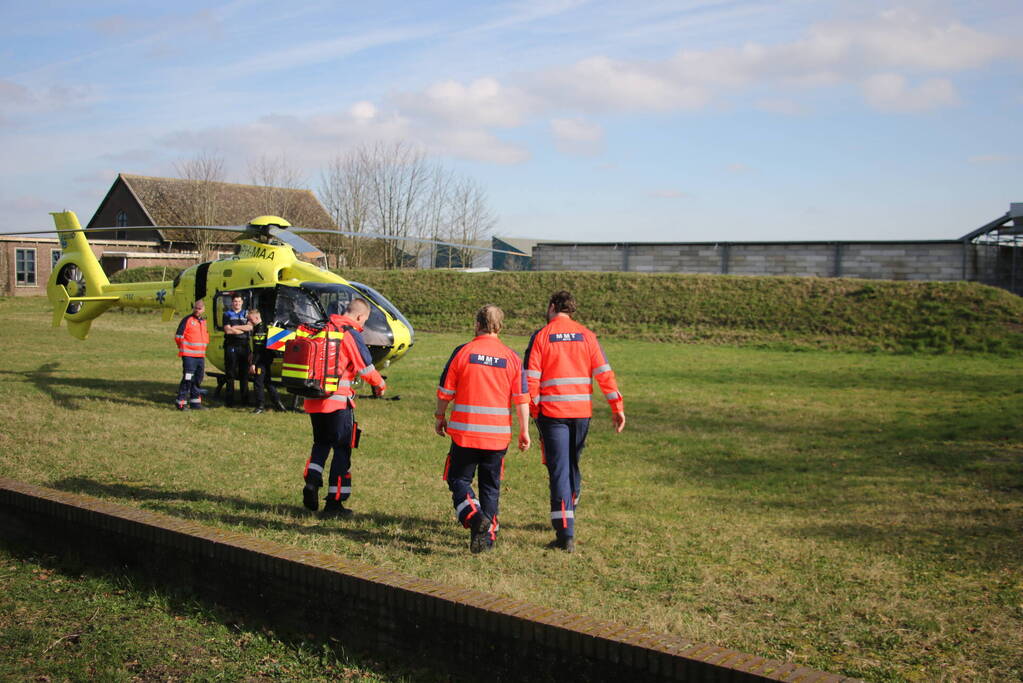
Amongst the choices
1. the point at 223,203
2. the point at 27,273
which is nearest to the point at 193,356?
the point at 223,203

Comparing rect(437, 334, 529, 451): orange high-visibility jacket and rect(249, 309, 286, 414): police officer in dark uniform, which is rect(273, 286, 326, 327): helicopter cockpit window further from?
rect(437, 334, 529, 451): orange high-visibility jacket

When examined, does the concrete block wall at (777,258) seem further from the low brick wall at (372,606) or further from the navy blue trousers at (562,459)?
the low brick wall at (372,606)

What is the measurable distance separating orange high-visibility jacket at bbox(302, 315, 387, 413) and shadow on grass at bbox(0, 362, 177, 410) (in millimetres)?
7492

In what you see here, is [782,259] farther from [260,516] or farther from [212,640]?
[212,640]

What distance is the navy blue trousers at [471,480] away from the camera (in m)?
6.84

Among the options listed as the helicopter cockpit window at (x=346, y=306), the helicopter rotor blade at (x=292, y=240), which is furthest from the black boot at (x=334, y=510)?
the helicopter rotor blade at (x=292, y=240)

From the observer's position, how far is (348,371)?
25.8 feet

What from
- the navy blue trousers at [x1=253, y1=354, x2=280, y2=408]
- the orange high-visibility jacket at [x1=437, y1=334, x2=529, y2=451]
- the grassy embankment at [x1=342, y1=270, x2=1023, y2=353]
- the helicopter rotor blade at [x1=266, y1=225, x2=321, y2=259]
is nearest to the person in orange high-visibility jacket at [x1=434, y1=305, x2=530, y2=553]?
the orange high-visibility jacket at [x1=437, y1=334, x2=529, y2=451]

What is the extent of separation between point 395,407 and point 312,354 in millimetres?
7795

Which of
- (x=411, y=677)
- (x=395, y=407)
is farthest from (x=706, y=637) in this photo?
(x=395, y=407)

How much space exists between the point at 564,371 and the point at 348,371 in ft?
6.48

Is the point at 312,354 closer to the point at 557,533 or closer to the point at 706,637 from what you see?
the point at 557,533

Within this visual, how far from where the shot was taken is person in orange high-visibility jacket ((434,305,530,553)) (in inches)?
269

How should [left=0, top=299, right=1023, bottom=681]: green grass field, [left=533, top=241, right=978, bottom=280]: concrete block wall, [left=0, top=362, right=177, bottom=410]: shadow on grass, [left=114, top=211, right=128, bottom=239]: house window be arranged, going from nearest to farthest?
[left=0, top=299, right=1023, bottom=681]: green grass field
[left=0, top=362, right=177, bottom=410]: shadow on grass
[left=533, top=241, right=978, bottom=280]: concrete block wall
[left=114, top=211, right=128, bottom=239]: house window
